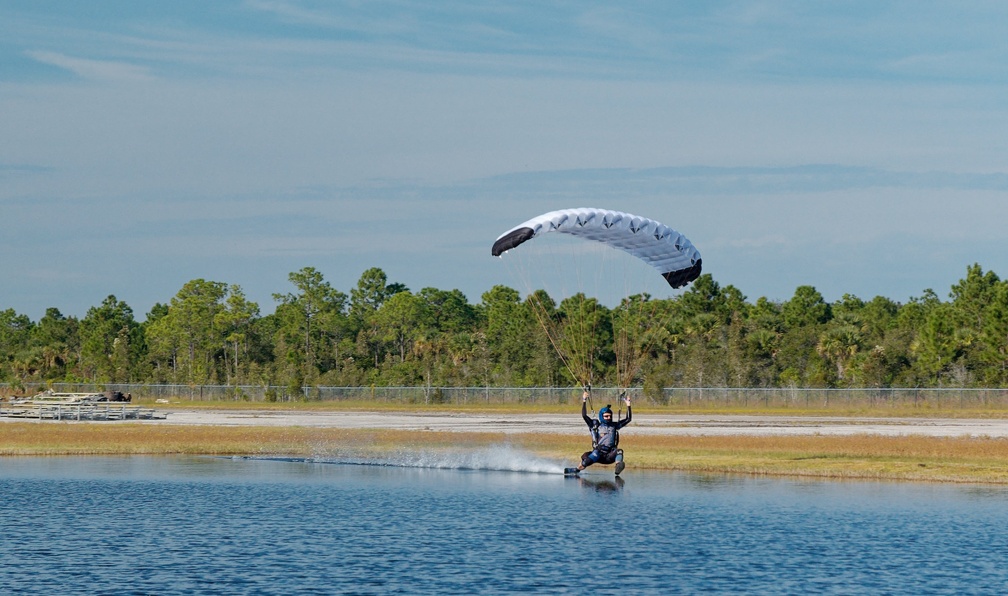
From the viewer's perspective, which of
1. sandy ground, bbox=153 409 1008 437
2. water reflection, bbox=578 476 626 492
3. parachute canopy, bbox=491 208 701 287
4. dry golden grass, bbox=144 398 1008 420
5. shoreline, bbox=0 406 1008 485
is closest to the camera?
water reflection, bbox=578 476 626 492

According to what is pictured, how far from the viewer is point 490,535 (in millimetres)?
28281

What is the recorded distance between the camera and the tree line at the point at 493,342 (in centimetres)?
10212

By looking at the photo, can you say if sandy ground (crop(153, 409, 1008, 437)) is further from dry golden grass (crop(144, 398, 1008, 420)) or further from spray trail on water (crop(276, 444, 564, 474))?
spray trail on water (crop(276, 444, 564, 474))

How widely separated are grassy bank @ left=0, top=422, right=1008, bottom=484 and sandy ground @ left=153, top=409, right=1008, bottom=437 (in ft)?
16.3

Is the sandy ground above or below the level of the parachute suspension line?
below

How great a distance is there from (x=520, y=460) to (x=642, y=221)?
11.9m

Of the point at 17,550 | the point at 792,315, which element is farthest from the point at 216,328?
the point at 17,550

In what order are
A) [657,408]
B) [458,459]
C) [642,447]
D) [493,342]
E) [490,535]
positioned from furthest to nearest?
[493,342] → [657,408] → [642,447] → [458,459] → [490,535]

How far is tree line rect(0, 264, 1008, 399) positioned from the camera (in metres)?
102

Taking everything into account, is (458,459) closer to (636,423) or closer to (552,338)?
(636,423)

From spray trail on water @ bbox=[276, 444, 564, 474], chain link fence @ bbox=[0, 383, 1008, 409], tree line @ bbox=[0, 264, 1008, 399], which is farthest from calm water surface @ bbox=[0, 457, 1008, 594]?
tree line @ bbox=[0, 264, 1008, 399]

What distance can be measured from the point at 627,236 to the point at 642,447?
562 inches

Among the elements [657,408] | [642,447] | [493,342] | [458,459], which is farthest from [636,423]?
[493,342]

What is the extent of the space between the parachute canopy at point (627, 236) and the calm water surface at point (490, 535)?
24.4 feet
